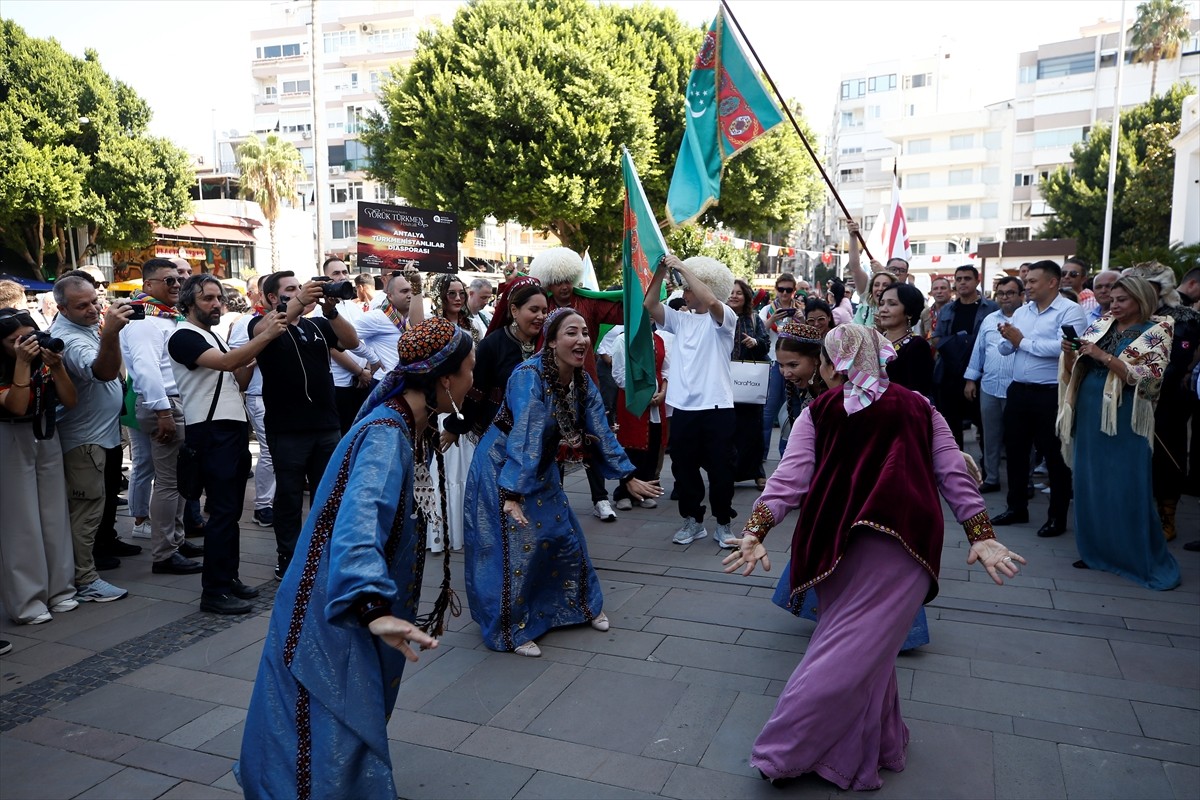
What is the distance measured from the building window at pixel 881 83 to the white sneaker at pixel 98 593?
77.2 m

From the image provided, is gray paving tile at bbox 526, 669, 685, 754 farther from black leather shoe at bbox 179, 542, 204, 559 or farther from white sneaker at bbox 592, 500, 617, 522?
black leather shoe at bbox 179, 542, 204, 559

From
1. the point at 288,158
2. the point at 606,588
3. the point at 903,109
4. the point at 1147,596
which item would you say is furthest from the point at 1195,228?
the point at 903,109

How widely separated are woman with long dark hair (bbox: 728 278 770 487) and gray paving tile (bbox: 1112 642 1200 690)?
3.26m

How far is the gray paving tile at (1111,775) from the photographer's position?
9.97ft

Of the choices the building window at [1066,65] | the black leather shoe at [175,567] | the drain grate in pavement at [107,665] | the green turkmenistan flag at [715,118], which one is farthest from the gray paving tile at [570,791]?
the building window at [1066,65]

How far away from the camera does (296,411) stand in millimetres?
5203

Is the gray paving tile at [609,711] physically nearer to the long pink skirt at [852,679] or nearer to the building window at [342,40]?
the long pink skirt at [852,679]

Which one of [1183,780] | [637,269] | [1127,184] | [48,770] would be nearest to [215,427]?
[48,770]

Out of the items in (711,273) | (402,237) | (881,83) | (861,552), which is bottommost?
(861,552)

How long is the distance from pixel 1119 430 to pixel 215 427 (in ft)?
18.2

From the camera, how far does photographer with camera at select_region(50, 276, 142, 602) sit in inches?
204

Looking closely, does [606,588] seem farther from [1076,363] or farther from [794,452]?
[1076,363]

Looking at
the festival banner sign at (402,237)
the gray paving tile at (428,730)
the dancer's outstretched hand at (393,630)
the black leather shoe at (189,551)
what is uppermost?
the festival banner sign at (402,237)

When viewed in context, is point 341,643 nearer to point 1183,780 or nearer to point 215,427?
point 1183,780
